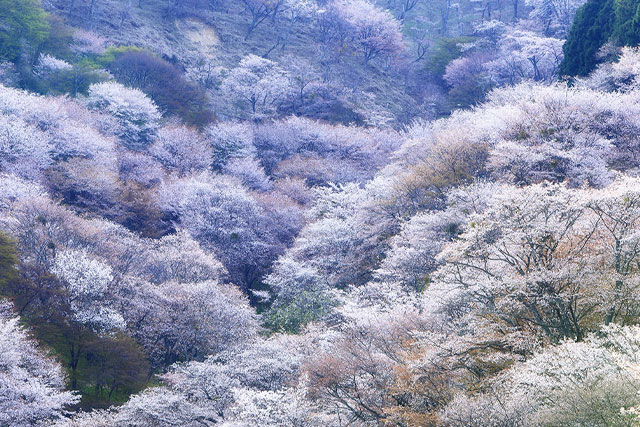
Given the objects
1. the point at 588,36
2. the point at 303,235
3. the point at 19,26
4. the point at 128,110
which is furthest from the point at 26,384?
the point at 19,26

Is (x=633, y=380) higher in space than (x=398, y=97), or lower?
lower

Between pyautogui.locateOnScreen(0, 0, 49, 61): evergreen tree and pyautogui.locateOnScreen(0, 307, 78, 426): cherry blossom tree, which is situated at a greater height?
pyautogui.locateOnScreen(0, 0, 49, 61): evergreen tree

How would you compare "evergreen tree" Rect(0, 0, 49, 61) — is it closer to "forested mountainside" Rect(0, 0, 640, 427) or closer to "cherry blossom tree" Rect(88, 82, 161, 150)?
"forested mountainside" Rect(0, 0, 640, 427)

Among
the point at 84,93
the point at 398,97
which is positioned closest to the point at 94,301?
the point at 84,93

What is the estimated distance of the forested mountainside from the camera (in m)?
13.4

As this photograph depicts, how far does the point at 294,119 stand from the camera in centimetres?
4747

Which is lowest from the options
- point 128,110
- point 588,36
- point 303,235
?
point 303,235

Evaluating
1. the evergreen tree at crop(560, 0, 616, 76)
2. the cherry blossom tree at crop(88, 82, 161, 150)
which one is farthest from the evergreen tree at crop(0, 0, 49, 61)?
the evergreen tree at crop(560, 0, 616, 76)

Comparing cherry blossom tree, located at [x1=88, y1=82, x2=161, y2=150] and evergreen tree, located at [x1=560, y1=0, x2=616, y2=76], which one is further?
cherry blossom tree, located at [x1=88, y1=82, x2=161, y2=150]

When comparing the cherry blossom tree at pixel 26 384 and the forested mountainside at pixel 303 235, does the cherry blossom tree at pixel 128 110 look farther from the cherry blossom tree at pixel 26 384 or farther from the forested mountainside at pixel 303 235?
the cherry blossom tree at pixel 26 384

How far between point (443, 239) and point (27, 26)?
3583 cm

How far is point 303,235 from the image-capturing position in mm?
30969

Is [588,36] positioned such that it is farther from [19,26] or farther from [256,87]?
[19,26]

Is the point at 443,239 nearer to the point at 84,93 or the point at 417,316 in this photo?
the point at 417,316
